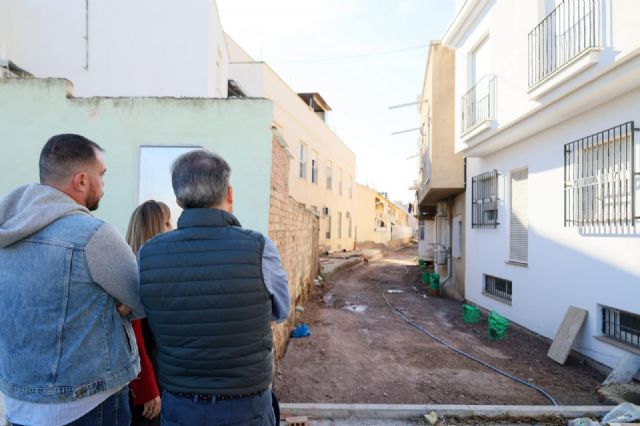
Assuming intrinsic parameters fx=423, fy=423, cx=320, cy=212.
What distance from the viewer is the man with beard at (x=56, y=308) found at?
61.5 inches

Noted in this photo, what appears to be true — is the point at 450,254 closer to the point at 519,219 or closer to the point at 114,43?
the point at 519,219

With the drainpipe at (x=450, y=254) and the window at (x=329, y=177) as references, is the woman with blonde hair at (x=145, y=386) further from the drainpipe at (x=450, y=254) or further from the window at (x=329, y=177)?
the window at (x=329, y=177)

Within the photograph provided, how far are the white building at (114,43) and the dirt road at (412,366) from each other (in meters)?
Result: 6.42

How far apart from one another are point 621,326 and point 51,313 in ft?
22.4

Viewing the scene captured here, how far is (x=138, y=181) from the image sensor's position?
5.66 metres

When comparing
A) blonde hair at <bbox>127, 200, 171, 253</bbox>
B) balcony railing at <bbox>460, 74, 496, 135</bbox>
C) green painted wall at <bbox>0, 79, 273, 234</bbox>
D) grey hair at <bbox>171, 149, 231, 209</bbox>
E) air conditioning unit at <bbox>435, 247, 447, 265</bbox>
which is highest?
balcony railing at <bbox>460, 74, 496, 135</bbox>

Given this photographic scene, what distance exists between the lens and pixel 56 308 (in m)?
1.57

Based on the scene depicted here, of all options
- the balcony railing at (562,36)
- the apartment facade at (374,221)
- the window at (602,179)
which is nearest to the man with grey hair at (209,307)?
the window at (602,179)

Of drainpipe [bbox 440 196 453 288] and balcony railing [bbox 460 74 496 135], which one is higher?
balcony railing [bbox 460 74 496 135]

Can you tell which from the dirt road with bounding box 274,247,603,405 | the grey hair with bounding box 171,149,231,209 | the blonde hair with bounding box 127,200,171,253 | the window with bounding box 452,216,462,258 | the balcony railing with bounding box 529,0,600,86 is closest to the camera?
the grey hair with bounding box 171,149,231,209

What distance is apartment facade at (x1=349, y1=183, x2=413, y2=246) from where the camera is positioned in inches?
1352

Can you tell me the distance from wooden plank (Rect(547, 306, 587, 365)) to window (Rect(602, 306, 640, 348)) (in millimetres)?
287

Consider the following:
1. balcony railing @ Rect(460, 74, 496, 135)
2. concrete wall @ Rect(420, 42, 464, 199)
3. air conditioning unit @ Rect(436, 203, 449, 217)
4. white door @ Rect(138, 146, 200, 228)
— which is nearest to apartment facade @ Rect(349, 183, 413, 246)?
air conditioning unit @ Rect(436, 203, 449, 217)

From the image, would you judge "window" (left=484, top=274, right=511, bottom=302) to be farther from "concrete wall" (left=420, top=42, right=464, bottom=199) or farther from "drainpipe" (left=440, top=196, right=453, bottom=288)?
"drainpipe" (left=440, top=196, right=453, bottom=288)
